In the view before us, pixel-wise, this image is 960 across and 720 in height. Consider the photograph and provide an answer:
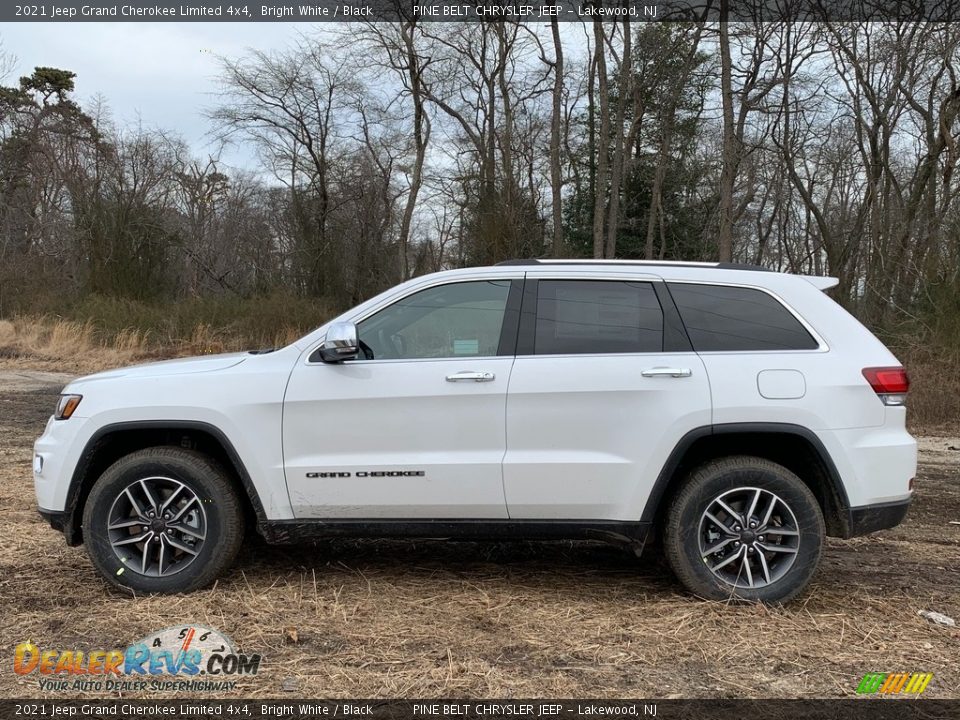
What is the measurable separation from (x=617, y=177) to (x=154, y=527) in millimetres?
19589

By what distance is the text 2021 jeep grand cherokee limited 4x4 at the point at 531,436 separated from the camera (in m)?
4.04

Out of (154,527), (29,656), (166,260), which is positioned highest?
(166,260)

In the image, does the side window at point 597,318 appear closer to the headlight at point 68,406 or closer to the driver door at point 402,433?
the driver door at point 402,433

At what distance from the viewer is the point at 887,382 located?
4066mm

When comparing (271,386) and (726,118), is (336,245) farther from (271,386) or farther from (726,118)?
(271,386)

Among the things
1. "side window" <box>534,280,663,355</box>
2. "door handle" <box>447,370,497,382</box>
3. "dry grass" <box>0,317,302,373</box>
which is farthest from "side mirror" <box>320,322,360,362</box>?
"dry grass" <box>0,317,302,373</box>

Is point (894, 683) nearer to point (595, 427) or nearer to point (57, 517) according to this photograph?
point (595, 427)

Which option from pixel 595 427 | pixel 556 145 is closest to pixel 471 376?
pixel 595 427

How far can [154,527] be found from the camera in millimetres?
4195

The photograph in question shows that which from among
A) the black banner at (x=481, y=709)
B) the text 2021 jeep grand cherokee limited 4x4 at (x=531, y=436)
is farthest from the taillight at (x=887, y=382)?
the black banner at (x=481, y=709)

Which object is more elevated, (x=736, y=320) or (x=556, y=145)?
(x=556, y=145)

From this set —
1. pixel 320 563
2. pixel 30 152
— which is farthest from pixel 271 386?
pixel 30 152

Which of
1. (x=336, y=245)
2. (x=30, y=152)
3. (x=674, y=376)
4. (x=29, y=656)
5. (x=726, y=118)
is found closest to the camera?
(x=29, y=656)

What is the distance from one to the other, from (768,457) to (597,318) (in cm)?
122
